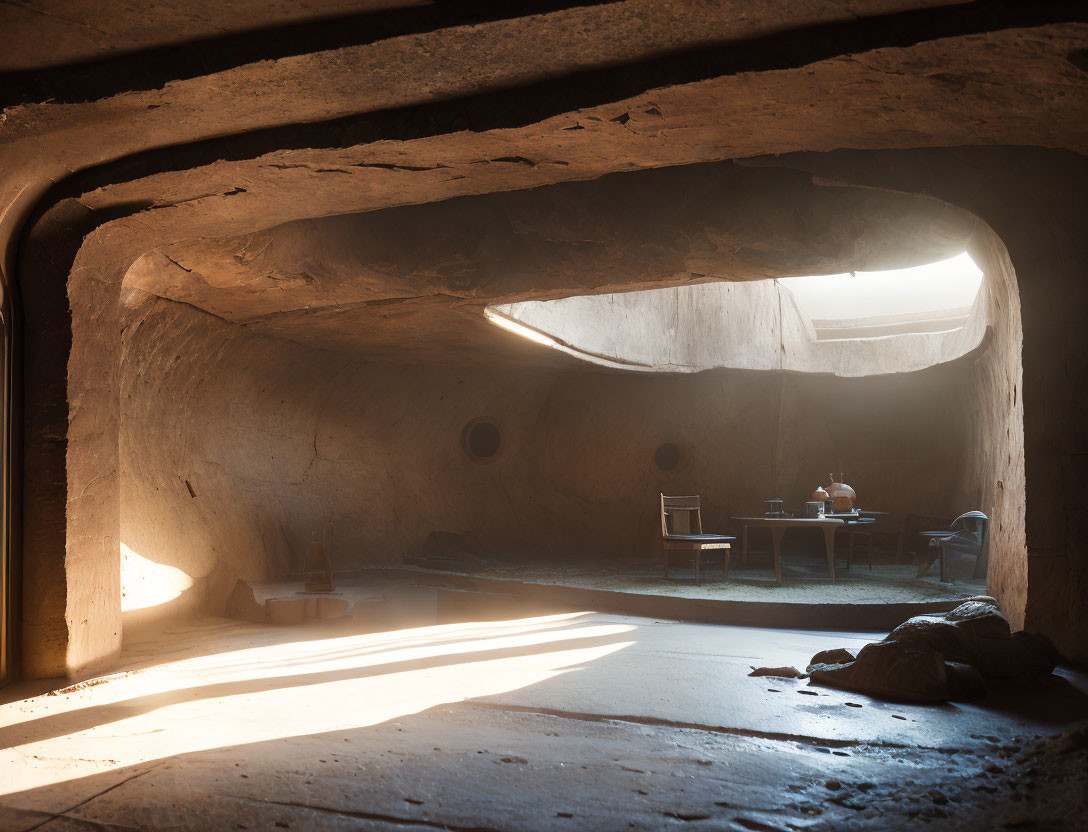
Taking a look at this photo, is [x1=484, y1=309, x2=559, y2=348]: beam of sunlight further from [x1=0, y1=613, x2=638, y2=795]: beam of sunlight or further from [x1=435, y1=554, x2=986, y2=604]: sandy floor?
[x1=0, y1=613, x2=638, y2=795]: beam of sunlight

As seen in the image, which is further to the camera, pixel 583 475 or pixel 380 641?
pixel 583 475

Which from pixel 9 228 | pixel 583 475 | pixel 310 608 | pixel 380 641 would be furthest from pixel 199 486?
pixel 583 475

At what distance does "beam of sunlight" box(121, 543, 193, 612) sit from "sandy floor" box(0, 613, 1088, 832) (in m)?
1.17

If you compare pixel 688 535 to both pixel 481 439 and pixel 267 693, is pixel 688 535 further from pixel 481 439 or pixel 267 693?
pixel 267 693

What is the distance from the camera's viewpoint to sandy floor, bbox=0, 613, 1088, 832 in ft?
8.73

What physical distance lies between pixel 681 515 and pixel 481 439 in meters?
3.05

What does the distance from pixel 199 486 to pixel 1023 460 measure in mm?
6734

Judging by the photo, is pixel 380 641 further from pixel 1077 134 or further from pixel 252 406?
pixel 1077 134

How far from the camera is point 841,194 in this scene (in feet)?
16.7

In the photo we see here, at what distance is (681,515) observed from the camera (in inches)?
399

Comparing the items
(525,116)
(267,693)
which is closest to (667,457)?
(267,693)

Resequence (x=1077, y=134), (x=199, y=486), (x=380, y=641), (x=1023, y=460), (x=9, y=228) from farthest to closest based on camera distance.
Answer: (x=199, y=486) → (x=380, y=641) → (x=1023, y=460) → (x=9, y=228) → (x=1077, y=134)

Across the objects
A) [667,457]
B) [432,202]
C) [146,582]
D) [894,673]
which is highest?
[432,202]

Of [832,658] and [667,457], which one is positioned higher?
[667,457]
